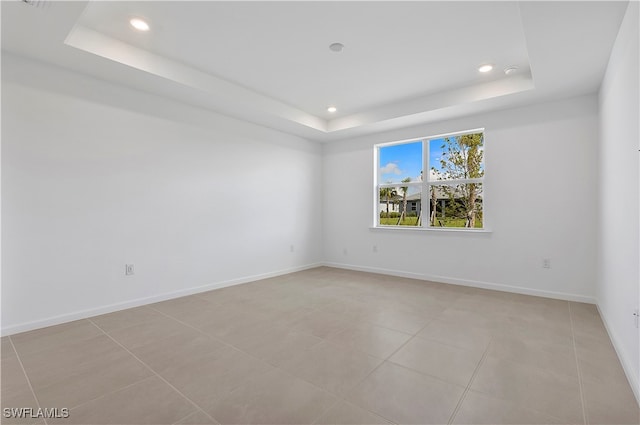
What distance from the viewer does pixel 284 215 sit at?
5355 mm

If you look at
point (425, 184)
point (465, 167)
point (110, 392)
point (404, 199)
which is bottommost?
point (110, 392)

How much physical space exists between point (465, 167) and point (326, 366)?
381cm

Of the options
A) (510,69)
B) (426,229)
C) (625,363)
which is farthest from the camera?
(426,229)

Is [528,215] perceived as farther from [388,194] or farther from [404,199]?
[388,194]

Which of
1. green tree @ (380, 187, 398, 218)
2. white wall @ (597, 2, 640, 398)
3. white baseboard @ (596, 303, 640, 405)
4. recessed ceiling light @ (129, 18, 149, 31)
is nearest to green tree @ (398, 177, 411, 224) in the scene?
green tree @ (380, 187, 398, 218)

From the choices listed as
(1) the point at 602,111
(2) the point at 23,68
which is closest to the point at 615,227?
(1) the point at 602,111

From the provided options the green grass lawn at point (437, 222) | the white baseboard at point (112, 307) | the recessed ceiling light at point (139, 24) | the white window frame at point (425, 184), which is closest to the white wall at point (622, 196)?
the white window frame at point (425, 184)

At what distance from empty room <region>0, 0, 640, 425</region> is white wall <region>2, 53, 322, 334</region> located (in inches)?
0.8

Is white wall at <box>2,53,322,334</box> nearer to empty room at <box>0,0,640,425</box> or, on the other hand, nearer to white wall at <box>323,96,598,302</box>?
empty room at <box>0,0,640,425</box>

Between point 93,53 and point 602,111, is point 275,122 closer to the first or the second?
point 93,53

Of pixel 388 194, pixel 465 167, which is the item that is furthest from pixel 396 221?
pixel 465 167

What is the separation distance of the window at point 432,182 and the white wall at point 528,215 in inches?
7.8

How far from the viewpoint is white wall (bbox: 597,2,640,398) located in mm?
1919

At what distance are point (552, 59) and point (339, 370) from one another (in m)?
3.27
